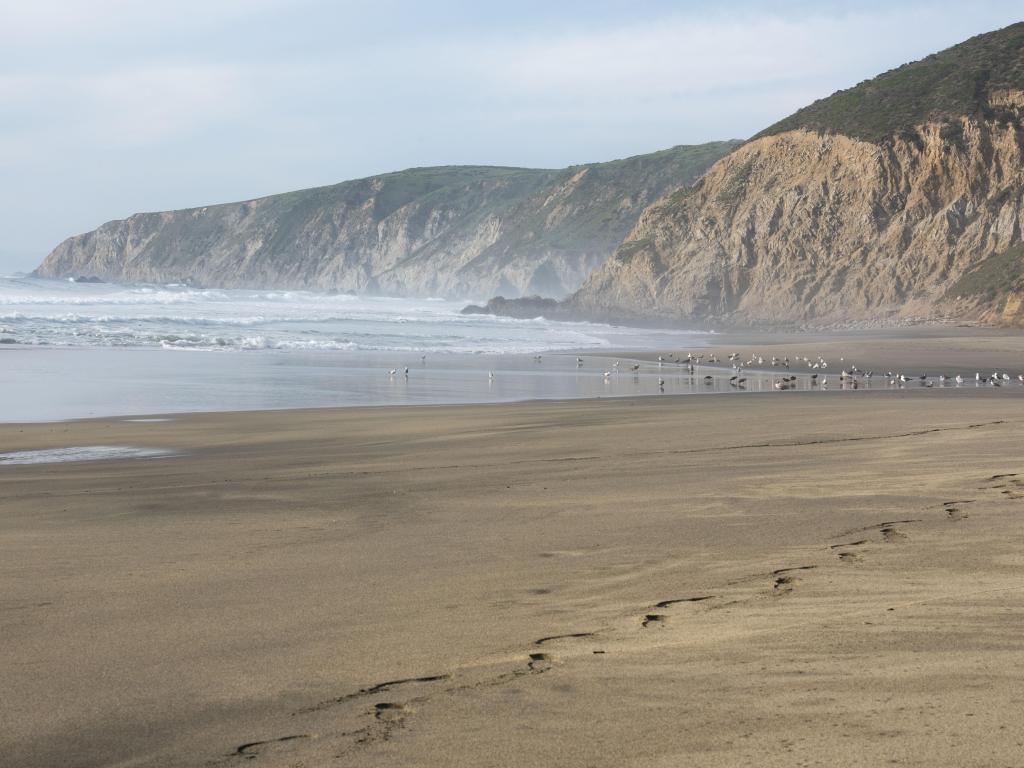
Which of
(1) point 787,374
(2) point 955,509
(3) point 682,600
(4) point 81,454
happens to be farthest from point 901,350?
(3) point 682,600

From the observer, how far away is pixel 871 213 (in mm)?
61781

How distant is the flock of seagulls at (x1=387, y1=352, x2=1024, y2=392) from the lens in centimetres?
2370

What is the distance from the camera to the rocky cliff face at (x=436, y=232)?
125812 millimetres

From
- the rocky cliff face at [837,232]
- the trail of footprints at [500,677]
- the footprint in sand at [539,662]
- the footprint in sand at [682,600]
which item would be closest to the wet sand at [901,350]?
the rocky cliff face at [837,232]

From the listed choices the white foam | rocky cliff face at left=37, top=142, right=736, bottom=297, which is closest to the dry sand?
the white foam

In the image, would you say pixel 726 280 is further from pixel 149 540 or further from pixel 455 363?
pixel 149 540

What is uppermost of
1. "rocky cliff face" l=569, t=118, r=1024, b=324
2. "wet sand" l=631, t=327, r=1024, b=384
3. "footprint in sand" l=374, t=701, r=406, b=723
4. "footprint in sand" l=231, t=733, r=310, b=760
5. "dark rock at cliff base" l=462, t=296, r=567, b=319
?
"rocky cliff face" l=569, t=118, r=1024, b=324

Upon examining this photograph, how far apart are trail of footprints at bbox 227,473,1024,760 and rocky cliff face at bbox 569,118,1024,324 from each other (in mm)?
49081

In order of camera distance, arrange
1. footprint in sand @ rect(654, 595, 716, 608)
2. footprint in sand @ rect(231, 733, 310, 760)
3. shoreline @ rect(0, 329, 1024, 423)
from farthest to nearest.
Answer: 1. shoreline @ rect(0, 329, 1024, 423)
2. footprint in sand @ rect(654, 595, 716, 608)
3. footprint in sand @ rect(231, 733, 310, 760)

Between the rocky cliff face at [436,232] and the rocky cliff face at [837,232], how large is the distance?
47.4 meters

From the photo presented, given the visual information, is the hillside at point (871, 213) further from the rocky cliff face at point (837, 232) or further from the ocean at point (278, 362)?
the ocean at point (278, 362)

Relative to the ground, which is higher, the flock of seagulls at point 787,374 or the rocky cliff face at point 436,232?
the rocky cliff face at point 436,232

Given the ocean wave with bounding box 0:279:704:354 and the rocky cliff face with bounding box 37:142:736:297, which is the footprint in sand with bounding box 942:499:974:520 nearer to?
the ocean wave with bounding box 0:279:704:354

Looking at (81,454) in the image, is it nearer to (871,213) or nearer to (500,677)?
(500,677)
